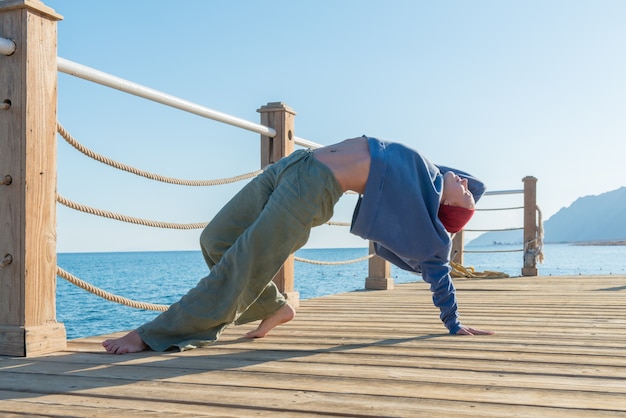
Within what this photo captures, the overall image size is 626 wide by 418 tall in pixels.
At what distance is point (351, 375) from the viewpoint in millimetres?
1589

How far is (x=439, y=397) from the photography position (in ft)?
4.45

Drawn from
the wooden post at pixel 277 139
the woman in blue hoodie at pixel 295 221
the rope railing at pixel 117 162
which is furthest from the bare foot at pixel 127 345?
the wooden post at pixel 277 139

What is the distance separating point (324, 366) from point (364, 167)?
0.64 meters

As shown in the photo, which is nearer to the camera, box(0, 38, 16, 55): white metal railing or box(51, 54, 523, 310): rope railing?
box(0, 38, 16, 55): white metal railing

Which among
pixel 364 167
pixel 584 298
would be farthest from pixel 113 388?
pixel 584 298

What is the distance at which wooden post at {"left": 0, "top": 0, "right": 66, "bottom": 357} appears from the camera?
1973mm

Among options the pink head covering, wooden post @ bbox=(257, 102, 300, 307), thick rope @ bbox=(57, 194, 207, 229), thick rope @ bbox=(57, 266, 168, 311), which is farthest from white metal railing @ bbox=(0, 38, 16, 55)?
wooden post @ bbox=(257, 102, 300, 307)

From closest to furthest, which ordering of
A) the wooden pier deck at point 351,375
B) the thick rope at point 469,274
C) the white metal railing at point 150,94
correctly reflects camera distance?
the wooden pier deck at point 351,375, the white metal railing at point 150,94, the thick rope at point 469,274

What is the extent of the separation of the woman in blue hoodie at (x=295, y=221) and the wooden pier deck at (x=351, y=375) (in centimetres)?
11

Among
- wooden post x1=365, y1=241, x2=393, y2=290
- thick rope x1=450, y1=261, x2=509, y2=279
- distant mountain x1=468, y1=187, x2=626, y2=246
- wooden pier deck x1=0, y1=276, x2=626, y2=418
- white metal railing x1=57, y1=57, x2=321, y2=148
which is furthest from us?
distant mountain x1=468, y1=187, x2=626, y2=246

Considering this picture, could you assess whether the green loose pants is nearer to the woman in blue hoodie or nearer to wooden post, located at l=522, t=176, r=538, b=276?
the woman in blue hoodie

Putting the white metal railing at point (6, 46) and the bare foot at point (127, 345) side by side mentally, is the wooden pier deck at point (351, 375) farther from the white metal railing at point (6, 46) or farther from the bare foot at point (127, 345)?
the white metal railing at point (6, 46)

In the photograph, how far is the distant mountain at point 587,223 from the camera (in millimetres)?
143500

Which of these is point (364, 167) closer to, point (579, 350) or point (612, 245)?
point (579, 350)
